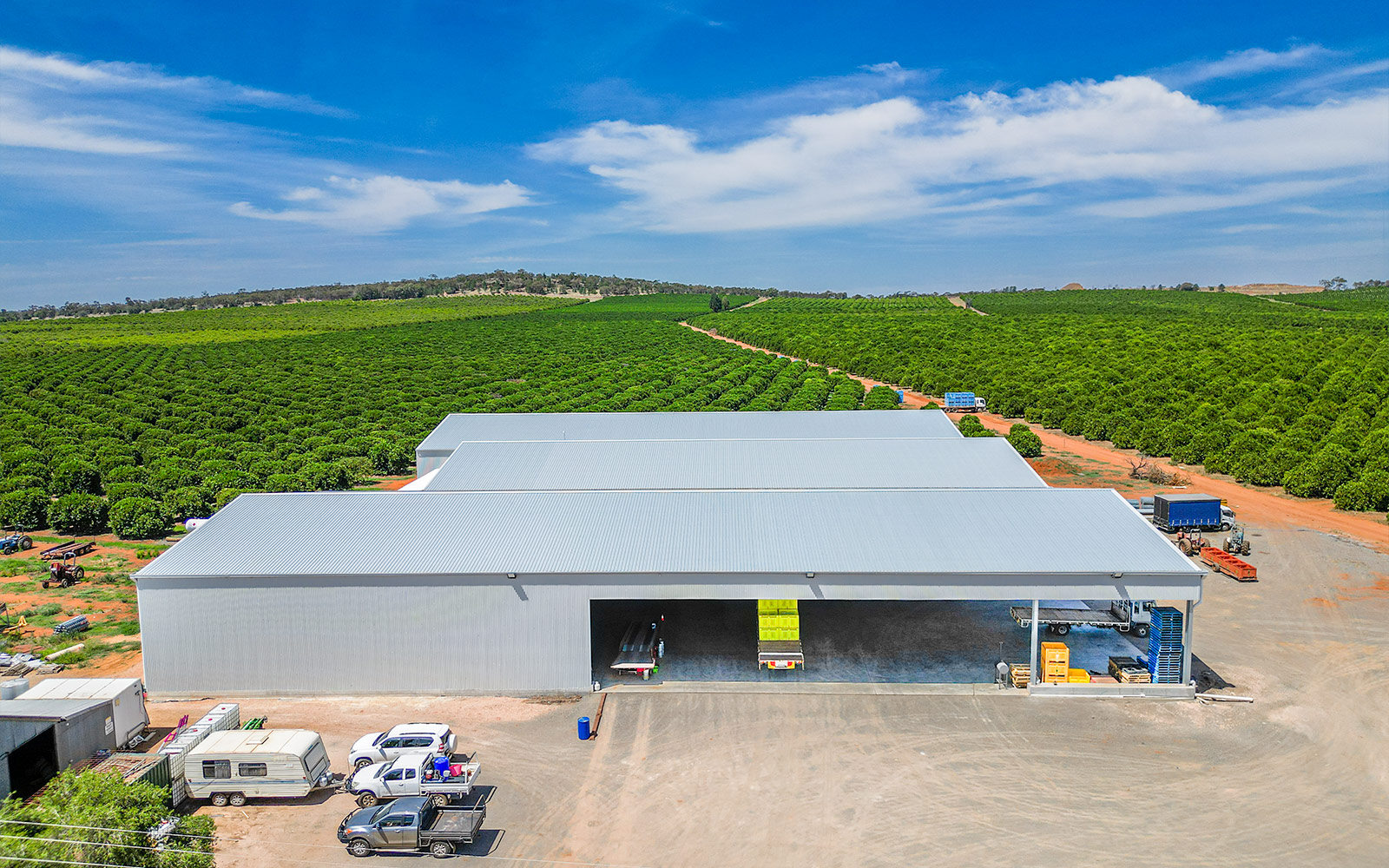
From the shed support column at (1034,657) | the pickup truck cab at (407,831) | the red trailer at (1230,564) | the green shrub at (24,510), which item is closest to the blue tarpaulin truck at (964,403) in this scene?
the red trailer at (1230,564)

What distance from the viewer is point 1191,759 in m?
Result: 20.5

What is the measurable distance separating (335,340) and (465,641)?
13979cm

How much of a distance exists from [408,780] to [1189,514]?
38.4 meters

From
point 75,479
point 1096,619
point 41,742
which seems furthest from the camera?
point 75,479

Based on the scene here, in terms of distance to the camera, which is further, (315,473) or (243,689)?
(315,473)

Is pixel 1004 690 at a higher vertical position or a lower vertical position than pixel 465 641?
lower

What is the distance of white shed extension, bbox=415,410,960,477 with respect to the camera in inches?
1766

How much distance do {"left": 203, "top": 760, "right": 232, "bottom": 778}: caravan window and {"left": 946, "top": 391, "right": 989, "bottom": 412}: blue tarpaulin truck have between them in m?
70.7

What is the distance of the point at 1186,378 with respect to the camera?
7825cm

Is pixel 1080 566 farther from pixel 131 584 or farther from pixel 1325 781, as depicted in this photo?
pixel 131 584

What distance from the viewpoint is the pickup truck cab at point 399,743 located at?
65.8 feet

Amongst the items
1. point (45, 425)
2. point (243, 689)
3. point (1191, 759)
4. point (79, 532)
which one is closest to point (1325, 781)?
point (1191, 759)

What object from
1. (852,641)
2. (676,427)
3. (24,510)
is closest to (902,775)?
(852,641)

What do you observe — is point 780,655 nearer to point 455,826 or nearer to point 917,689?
point 917,689
